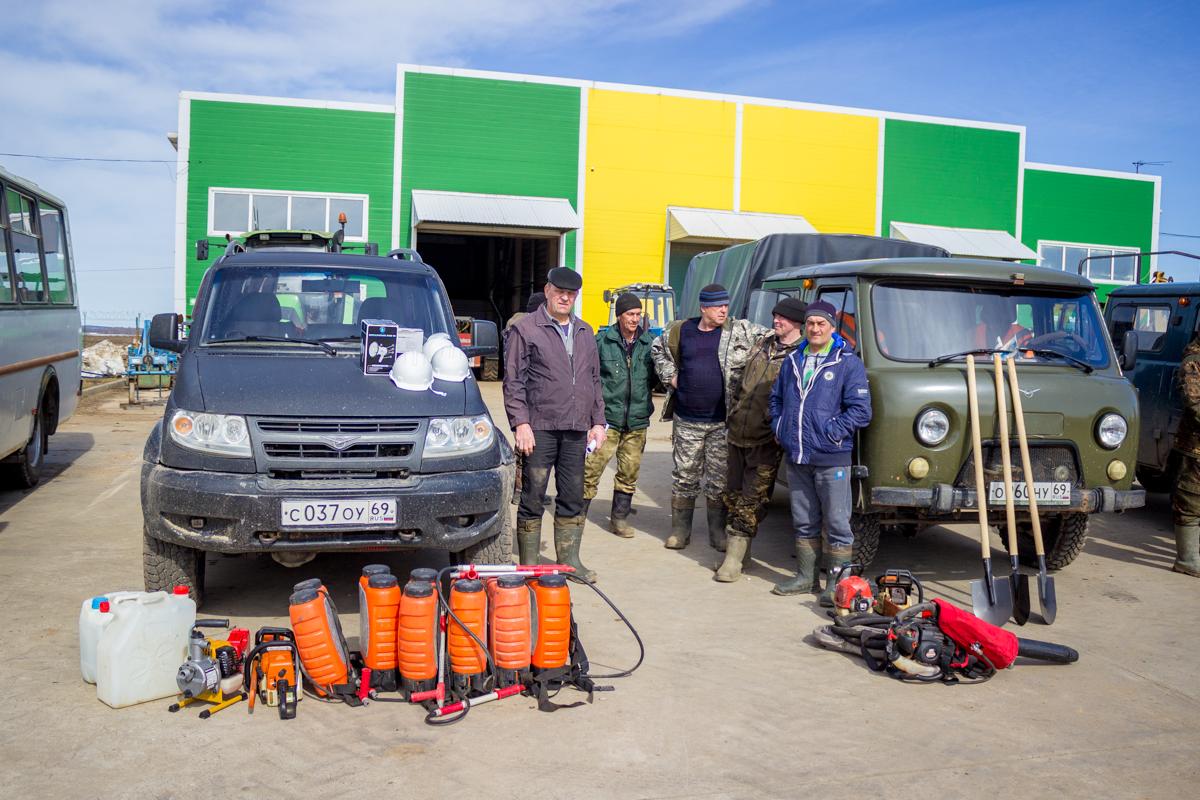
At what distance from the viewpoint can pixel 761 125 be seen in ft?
82.0

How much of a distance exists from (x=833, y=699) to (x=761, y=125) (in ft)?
72.9

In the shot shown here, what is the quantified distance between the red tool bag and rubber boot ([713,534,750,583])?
6.03 ft

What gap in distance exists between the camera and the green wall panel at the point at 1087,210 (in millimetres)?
27094

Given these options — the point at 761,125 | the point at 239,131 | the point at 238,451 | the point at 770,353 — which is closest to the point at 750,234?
the point at 761,125

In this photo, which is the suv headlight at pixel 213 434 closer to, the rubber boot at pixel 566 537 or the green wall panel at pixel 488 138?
the rubber boot at pixel 566 537

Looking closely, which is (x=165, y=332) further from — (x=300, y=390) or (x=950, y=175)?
(x=950, y=175)

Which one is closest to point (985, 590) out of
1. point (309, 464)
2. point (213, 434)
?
point (309, 464)

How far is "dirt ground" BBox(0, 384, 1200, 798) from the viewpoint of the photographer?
3.59 meters

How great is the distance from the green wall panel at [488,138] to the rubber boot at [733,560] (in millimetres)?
17971

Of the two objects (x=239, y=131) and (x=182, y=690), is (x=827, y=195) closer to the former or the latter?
(x=239, y=131)

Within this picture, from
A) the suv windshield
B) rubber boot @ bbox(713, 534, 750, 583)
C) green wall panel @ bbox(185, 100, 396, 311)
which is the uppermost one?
green wall panel @ bbox(185, 100, 396, 311)

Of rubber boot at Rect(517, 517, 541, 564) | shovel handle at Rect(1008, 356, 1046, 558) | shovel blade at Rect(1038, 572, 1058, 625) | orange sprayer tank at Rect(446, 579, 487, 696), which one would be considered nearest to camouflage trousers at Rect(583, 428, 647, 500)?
rubber boot at Rect(517, 517, 541, 564)

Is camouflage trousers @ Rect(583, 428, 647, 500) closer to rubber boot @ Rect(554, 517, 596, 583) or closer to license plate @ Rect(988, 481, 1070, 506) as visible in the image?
rubber boot @ Rect(554, 517, 596, 583)

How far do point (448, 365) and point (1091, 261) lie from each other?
1025 inches
